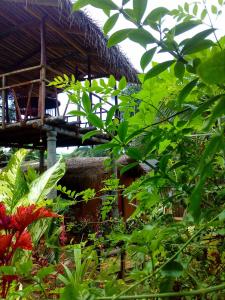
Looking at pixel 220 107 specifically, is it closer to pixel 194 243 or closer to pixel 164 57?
pixel 164 57

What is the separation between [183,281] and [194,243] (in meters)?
0.09

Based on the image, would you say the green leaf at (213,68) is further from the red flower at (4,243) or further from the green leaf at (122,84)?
the red flower at (4,243)

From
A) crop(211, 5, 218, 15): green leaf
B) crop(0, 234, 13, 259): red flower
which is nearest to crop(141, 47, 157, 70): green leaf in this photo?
crop(211, 5, 218, 15): green leaf

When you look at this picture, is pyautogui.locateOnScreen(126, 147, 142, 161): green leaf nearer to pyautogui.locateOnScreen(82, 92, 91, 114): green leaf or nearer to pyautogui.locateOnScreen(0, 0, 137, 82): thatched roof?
pyautogui.locateOnScreen(82, 92, 91, 114): green leaf

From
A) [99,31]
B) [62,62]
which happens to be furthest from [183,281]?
[62,62]

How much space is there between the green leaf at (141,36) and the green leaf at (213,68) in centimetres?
18

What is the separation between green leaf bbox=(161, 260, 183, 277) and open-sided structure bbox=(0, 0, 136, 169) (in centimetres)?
533

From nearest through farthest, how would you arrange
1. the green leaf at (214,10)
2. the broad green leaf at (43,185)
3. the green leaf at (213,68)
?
the green leaf at (213,68)
the green leaf at (214,10)
the broad green leaf at (43,185)

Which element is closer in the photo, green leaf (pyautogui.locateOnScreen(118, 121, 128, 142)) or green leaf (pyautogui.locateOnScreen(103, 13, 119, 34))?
green leaf (pyautogui.locateOnScreen(103, 13, 119, 34))

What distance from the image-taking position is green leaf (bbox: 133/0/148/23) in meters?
0.45

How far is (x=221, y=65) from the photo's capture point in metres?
0.30

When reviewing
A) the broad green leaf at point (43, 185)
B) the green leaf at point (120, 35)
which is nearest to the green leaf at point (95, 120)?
the green leaf at point (120, 35)

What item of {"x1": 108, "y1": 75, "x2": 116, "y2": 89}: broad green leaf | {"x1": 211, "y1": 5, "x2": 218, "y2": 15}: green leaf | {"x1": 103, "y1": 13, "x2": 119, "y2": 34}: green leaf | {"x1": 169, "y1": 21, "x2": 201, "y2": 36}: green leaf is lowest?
{"x1": 169, "y1": 21, "x2": 201, "y2": 36}: green leaf

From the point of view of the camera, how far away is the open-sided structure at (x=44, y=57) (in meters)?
6.09
